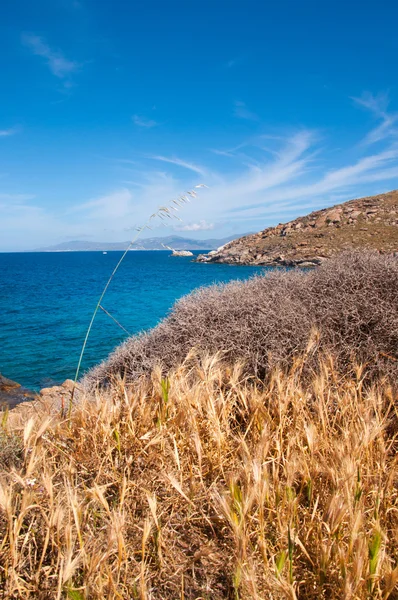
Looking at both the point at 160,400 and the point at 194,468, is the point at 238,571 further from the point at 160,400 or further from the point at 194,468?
the point at 160,400

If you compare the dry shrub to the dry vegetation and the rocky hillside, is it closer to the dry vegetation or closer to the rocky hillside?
the dry vegetation

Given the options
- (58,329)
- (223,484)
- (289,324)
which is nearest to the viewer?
(223,484)

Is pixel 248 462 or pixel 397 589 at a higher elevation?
pixel 248 462

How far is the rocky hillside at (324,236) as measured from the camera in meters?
52.5

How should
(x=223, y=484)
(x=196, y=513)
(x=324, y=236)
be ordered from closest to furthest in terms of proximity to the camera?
(x=196, y=513)
(x=223, y=484)
(x=324, y=236)

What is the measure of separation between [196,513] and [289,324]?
340cm

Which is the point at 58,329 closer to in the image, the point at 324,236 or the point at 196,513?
the point at 196,513

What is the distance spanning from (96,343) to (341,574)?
15.8 meters

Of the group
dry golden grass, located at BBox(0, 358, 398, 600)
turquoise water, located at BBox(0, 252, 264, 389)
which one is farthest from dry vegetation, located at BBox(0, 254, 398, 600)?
turquoise water, located at BBox(0, 252, 264, 389)

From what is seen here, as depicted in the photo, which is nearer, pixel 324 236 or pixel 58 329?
pixel 58 329

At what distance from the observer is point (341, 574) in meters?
1.52

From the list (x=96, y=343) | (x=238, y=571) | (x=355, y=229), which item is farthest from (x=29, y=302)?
(x=355, y=229)

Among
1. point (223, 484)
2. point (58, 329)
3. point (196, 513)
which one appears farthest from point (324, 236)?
point (196, 513)

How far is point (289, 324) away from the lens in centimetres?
516
